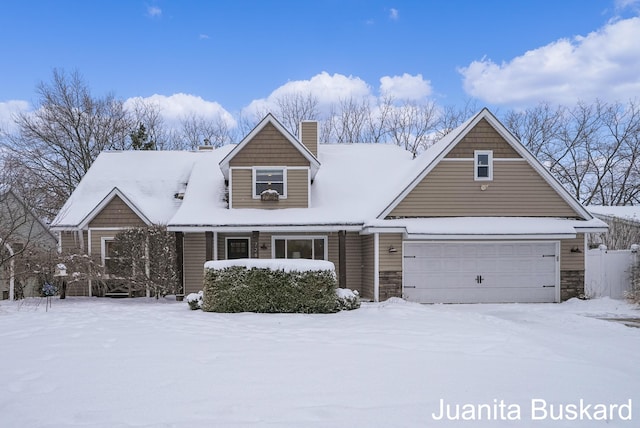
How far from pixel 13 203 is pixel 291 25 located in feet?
48.4

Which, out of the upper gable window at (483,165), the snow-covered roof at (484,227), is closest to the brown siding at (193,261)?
the snow-covered roof at (484,227)

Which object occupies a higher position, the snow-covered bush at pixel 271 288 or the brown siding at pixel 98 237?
the brown siding at pixel 98 237

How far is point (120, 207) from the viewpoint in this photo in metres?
17.0

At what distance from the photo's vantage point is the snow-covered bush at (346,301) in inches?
465

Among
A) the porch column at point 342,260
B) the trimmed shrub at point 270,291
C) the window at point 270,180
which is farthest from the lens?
the window at point 270,180

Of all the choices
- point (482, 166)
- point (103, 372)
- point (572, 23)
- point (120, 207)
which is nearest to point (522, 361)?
point (103, 372)

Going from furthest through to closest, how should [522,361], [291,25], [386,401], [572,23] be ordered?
[291,25]
[572,23]
[522,361]
[386,401]

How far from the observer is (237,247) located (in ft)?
55.9

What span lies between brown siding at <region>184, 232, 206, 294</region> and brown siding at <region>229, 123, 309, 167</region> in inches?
114

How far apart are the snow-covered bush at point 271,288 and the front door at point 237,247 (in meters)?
5.49

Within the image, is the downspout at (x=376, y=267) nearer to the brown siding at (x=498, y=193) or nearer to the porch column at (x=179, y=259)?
the brown siding at (x=498, y=193)

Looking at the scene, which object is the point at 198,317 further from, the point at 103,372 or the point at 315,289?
the point at 103,372

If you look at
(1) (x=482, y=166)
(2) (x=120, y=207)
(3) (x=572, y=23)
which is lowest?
(2) (x=120, y=207)

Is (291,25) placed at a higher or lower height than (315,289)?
higher
